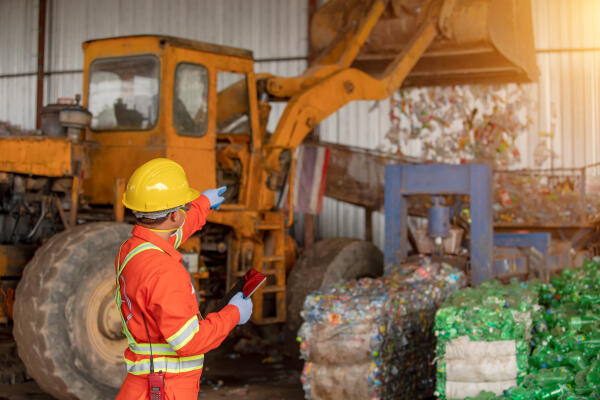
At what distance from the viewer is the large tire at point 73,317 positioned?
4605 mm

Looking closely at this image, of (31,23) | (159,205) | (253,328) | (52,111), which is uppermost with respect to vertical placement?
(31,23)

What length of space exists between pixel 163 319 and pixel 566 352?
2.69m

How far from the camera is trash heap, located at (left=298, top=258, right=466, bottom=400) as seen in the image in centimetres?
450

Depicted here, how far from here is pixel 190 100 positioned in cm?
603

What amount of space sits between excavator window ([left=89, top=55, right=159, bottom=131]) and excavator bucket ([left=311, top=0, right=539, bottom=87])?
3005mm

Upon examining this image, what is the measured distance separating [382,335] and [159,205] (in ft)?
7.84

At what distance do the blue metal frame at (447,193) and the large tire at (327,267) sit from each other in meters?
0.87

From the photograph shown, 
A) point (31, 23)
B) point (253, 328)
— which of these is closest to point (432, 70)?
point (253, 328)

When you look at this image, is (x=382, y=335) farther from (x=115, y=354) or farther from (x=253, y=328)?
(x=253, y=328)

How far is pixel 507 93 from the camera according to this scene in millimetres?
12211

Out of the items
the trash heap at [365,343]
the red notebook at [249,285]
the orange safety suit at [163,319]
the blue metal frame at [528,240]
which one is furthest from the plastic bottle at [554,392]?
the blue metal frame at [528,240]

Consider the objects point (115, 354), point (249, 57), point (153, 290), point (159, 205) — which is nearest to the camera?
point (153, 290)

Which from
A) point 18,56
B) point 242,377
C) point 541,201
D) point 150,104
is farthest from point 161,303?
point 18,56

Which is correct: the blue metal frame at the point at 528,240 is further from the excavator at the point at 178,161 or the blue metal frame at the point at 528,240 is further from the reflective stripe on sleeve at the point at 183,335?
the reflective stripe on sleeve at the point at 183,335
